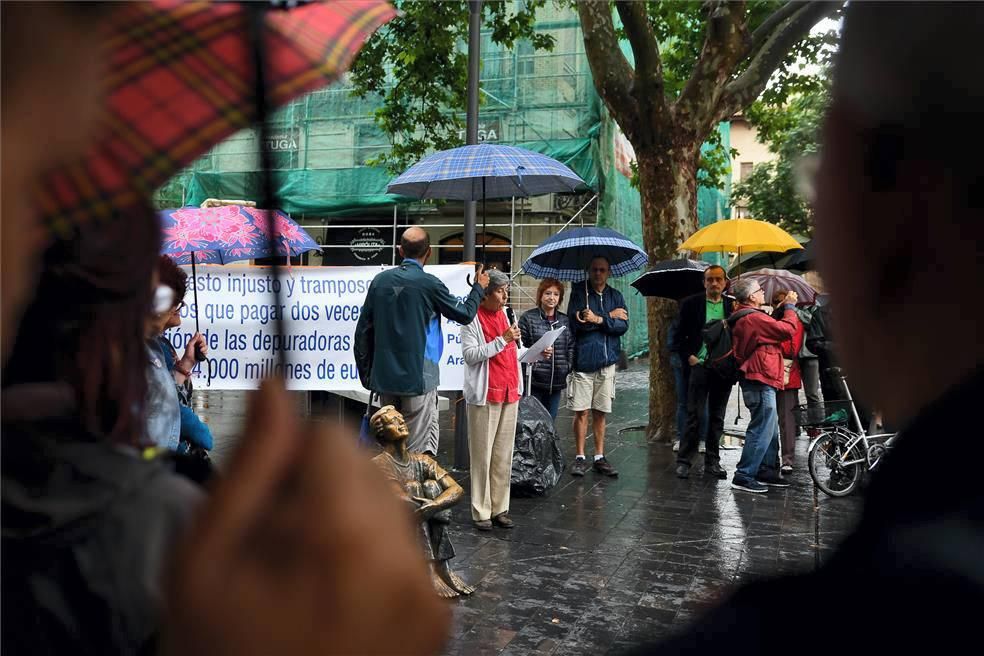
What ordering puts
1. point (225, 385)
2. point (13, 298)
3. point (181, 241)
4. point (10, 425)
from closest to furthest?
point (13, 298)
point (10, 425)
point (181, 241)
point (225, 385)

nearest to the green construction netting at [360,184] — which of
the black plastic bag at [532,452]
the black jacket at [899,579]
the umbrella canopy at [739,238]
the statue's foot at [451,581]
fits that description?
the umbrella canopy at [739,238]

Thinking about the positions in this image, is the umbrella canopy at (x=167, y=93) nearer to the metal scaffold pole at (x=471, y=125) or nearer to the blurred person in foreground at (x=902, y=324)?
the blurred person in foreground at (x=902, y=324)

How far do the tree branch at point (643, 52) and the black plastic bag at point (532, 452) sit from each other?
4329 mm

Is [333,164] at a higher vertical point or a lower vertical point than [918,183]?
higher

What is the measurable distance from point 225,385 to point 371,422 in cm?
374

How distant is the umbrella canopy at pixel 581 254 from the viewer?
29.9ft

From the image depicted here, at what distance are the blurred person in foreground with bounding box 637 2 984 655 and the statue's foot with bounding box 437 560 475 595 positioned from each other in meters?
4.15

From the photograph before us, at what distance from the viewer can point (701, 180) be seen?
1534 cm

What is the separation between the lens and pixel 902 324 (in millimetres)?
756

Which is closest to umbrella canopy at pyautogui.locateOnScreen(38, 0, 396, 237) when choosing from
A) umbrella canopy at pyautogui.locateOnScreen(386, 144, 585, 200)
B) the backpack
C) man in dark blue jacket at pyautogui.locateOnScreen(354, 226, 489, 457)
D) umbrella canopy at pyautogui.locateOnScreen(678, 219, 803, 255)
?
man in dark blue jacket at pyautogui.locateOnScreen(354, 226, 489, 457)

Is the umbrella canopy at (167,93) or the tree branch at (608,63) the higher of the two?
the tree branch at (608,63)

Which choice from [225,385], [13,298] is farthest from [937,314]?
[225,385]

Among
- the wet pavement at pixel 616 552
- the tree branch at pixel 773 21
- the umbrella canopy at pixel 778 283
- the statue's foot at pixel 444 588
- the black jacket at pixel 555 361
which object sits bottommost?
the wet pavement at pixel 616 552

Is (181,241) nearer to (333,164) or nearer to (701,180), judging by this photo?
(333,164)
